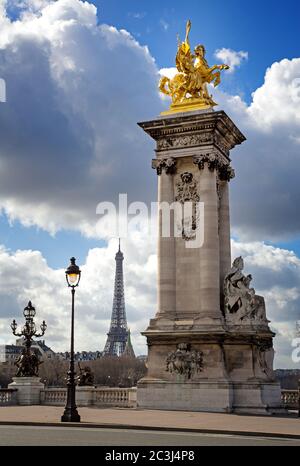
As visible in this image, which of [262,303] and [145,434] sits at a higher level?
[262,303]

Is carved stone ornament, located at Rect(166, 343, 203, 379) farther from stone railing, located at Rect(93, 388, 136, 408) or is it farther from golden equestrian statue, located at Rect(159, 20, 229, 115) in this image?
golden equestrian statue, located at Rect(159, 20, 229, 115)

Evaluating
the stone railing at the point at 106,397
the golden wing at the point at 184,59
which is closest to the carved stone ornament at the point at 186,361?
the stone railing at the point at 106,397

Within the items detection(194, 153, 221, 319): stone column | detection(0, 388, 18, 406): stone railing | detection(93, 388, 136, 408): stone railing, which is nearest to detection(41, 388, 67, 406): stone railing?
detection(0, 388, 18, 406): stone railing

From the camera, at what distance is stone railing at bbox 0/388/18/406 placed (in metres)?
39.0

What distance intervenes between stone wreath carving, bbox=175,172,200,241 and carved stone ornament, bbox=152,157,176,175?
67cm

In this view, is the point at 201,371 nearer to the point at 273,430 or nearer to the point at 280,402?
the point at 280,402

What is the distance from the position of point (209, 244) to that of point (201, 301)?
2.91 meters

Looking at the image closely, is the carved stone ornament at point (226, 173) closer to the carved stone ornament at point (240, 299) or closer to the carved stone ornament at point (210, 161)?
the carved stone ornament at point (210, 161)

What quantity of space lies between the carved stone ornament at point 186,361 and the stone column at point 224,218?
18.0 feet

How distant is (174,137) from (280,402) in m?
14.6

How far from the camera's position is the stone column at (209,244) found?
35000 millimetres
